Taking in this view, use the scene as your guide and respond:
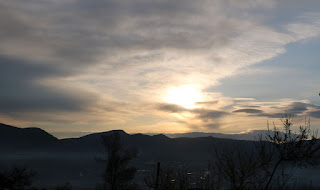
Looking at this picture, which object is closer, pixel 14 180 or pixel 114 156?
pixel 14 180

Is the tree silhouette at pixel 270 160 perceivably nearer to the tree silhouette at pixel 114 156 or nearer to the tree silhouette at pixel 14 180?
the tree silhouette at pixel 14 180

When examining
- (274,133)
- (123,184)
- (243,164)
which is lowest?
(123,184)

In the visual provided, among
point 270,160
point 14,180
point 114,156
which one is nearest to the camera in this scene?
point 270,160

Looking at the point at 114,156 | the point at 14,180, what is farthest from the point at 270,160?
the point at 114,156

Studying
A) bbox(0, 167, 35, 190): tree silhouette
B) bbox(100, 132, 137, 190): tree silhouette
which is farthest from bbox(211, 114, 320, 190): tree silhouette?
bbox(100, 132, 137, 190): tree silhouette

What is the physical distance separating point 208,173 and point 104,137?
3906cm

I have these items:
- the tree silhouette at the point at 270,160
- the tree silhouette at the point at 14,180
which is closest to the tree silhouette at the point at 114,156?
the tree silhouette at the point at 14,180

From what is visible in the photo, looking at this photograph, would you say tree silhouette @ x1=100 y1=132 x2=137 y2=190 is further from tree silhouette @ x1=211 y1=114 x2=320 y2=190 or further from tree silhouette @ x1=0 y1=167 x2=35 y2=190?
tree silhouette @ x1=211 y1=114 x2=320 y2=190

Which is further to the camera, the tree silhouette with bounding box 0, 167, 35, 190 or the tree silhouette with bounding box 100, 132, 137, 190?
the tree silhouette with bounding box 100, 132, 137, 190

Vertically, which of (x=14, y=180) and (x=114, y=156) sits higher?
(x=114, y=156)

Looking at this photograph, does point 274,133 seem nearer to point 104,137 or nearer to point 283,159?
point 283,159

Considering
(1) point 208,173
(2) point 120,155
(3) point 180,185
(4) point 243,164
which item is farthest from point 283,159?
(2) point 120,155

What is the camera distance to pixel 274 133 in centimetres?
1795

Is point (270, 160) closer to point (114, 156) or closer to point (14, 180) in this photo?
point (14, 180)
